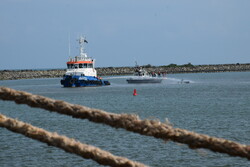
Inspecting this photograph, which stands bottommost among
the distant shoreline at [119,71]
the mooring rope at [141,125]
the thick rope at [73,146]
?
the distant shoreline at [119,71]

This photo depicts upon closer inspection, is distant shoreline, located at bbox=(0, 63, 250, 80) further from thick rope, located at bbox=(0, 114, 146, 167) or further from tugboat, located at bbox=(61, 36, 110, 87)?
thick rope, located at bbox=(0, 114, 146, 167)

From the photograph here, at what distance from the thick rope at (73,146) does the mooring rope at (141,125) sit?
121 millimetres

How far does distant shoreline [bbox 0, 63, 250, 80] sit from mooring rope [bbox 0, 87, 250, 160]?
15156cm

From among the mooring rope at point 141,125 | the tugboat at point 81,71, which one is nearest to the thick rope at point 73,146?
the mooring rope at point 141,125

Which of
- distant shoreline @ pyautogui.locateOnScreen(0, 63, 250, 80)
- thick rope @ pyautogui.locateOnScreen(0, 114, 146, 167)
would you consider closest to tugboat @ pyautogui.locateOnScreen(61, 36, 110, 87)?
thick rope @ pyautogui.locateOnScreen(0, 114, 146, 167)

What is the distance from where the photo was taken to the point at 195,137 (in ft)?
6.98

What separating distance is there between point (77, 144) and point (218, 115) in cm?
2984

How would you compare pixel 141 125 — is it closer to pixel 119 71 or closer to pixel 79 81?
pixel 79 81

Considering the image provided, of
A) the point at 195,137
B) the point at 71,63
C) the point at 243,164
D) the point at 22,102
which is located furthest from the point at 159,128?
the point at 71,63

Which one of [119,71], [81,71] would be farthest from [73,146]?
[119,71]

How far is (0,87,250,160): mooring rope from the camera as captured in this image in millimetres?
2068

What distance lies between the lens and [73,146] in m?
2.30

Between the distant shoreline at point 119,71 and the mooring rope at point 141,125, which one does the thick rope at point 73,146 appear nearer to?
the mooring rope at point 141,125

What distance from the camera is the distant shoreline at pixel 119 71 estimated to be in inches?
6117
